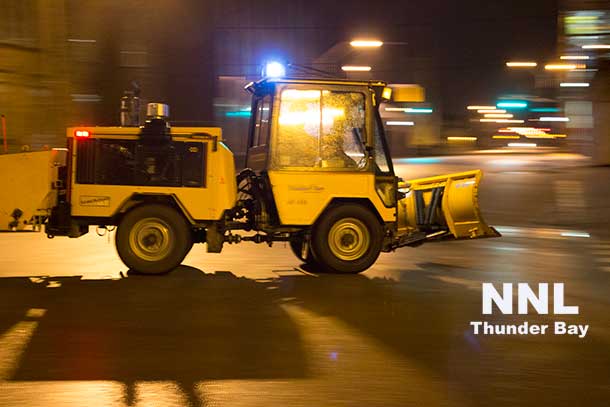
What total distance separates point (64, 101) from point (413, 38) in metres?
23.1

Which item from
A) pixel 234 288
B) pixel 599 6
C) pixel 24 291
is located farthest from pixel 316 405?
pixel 599 6

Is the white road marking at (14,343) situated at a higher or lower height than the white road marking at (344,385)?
higher

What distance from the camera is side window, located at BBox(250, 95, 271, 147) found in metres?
9.77

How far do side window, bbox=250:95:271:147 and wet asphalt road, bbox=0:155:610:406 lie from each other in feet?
6.00

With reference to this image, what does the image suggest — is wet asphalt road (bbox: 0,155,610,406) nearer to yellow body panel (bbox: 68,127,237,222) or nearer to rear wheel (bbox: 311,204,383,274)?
rear wheel (bbox: 311,204,383,274)

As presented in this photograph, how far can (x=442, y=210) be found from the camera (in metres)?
10.0

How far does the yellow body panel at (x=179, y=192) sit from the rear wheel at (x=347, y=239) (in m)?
1.36

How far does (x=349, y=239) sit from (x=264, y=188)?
133 cm

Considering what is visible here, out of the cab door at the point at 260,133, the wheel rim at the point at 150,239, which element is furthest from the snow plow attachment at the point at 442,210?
the wheel rim at the point at 150,239

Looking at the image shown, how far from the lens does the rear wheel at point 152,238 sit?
9320mm

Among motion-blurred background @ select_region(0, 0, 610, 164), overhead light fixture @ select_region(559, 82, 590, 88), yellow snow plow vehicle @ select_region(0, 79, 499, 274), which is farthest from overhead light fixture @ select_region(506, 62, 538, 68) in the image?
yellow snow plow vehicle @ select_region(0, 79, 499, 274)

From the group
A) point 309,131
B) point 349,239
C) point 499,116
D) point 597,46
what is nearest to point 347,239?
point 349,239

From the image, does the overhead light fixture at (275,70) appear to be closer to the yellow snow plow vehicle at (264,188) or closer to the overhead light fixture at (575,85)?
the yellow snow plow vehicle at (264,188)

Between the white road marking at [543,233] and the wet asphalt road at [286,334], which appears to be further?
the white road marking at [543,233]
